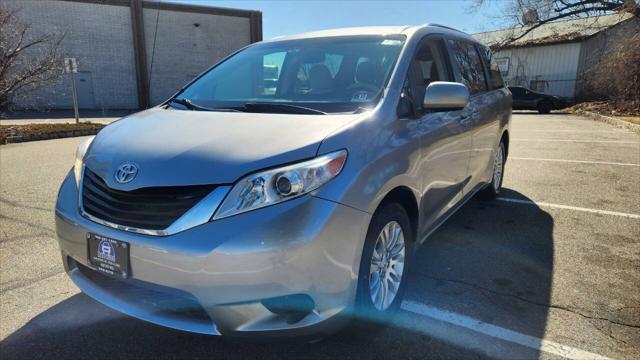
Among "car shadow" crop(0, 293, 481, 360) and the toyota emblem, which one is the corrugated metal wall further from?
the toyota emblem

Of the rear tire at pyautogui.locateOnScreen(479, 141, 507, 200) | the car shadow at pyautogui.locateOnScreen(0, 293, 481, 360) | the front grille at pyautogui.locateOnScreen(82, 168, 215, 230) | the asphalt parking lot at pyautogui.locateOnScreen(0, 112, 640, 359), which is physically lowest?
the asphalt parking lot at pyautogui.locateOnScreen(0, 112, 640, 359)

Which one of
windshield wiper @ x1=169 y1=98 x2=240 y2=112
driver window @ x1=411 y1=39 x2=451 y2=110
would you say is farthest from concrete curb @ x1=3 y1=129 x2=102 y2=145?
driver window @ x1=411 y1=39 x2=451 y2=110

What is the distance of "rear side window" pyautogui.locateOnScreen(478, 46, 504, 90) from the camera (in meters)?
5.10

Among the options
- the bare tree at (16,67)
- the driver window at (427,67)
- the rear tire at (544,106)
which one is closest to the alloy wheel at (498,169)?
the driver window at (427,67)

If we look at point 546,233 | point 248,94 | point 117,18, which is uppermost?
point 117,18

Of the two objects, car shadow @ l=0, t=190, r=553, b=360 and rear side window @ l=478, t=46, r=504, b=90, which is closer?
car shadow @ l=0, t=190, r=553, b=360

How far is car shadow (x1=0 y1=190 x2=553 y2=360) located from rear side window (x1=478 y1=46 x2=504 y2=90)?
2.14 metres

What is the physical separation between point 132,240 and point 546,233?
387 centimetres

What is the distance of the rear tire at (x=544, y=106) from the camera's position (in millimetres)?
23516

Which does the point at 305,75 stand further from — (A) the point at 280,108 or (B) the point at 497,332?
(B) the point at 497,332

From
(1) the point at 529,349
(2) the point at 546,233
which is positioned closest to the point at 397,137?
(1) the point at 529,349

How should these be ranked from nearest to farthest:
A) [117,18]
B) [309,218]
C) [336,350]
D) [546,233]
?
[309,218] → [336,350] → [546,233] → [117,18]

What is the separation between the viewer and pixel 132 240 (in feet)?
6.93

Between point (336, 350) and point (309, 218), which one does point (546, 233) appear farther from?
point (309, 218)
